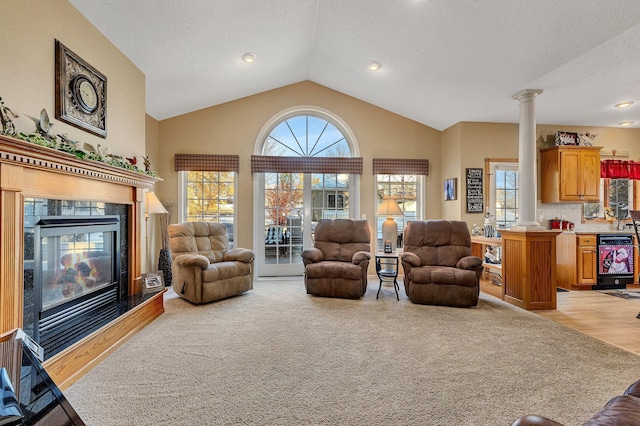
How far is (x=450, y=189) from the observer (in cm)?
540

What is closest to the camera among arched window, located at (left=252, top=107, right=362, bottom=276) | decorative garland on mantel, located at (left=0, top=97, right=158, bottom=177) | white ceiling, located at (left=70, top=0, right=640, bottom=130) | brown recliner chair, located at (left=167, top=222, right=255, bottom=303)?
decorative garland on mantel, located at (left=0, top=97, right=158, bottom=177)

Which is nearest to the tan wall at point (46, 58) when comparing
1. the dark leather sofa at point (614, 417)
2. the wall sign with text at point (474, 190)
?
the dark leather sofa at point (614, 417)

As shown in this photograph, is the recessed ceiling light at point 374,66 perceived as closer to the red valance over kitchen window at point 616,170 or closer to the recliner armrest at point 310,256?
the recliner armrest at point 310,256

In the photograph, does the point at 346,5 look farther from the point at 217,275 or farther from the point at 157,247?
the point at 157,247

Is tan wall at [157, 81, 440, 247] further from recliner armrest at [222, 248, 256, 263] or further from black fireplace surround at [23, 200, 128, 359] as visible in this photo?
black fireplace surround at [23, 200, 128, 359]

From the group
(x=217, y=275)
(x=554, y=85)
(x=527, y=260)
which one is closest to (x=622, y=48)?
(x=554, y=85)

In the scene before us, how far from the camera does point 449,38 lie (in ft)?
11.1

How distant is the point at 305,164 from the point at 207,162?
1.62 m

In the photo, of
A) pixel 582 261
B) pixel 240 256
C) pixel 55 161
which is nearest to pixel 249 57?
pixel 240 256

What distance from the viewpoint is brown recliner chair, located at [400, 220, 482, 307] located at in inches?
146

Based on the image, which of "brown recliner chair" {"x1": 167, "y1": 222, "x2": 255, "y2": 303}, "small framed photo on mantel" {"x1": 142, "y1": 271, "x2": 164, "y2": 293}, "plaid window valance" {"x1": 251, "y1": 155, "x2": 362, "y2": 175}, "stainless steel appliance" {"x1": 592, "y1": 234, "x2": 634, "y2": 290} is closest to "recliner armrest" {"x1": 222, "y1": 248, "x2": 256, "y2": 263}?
"brown recliner chair" {"x1": 167, "y1": 222, "x2": 255, "y2": 303}

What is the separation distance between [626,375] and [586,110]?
3.99 m

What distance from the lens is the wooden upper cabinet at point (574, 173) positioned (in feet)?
16.6

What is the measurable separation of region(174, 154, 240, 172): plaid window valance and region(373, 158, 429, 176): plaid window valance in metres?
2.41
